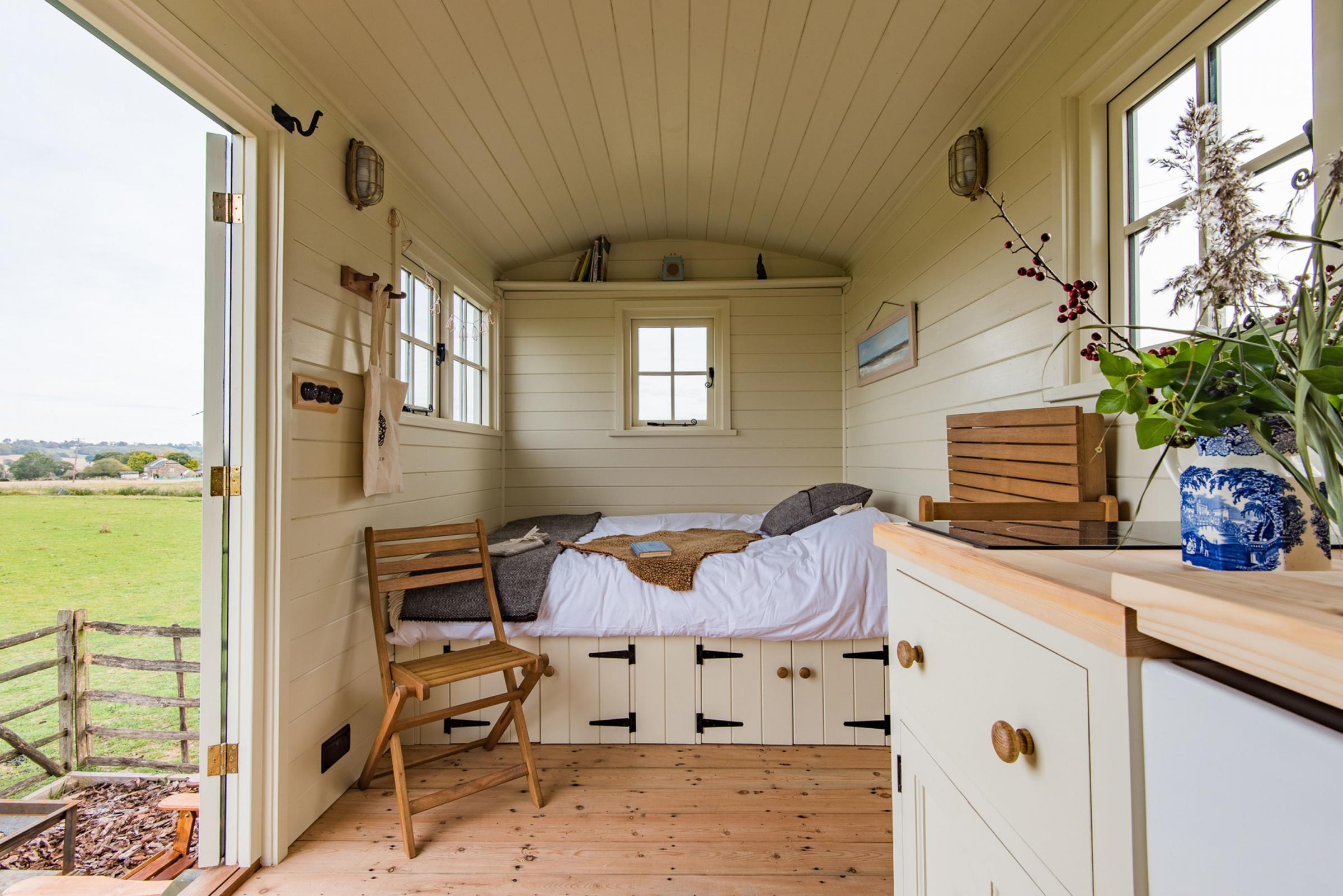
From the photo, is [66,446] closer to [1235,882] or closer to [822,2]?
[1235,882]

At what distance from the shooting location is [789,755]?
88.3 inches

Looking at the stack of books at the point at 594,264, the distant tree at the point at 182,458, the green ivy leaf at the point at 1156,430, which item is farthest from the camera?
the stack of books at the point at 594,264

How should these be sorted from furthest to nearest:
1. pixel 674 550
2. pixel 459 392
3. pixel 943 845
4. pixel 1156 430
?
pixel 459 392, pixel 674 550, pixel 943 845, pixel 1156 430

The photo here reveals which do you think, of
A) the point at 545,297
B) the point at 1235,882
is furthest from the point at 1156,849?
the point at 545,297

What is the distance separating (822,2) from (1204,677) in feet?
6.74

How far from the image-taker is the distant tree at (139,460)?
1.66 m

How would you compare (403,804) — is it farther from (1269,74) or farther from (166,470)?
(1269,74)

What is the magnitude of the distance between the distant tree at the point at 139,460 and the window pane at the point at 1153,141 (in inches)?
111

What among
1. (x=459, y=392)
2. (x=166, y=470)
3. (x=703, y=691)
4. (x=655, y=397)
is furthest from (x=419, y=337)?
(x=703, y=691)

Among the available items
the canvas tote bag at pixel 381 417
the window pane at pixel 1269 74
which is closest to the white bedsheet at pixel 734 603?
the canvas tote bag at pixel 381 417

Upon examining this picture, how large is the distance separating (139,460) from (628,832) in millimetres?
1816

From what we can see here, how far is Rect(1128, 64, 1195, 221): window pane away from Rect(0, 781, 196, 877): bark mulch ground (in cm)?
330

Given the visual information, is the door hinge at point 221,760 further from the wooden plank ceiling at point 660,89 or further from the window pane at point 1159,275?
the window pane at point 1159,275

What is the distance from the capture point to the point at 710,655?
2305 mm
